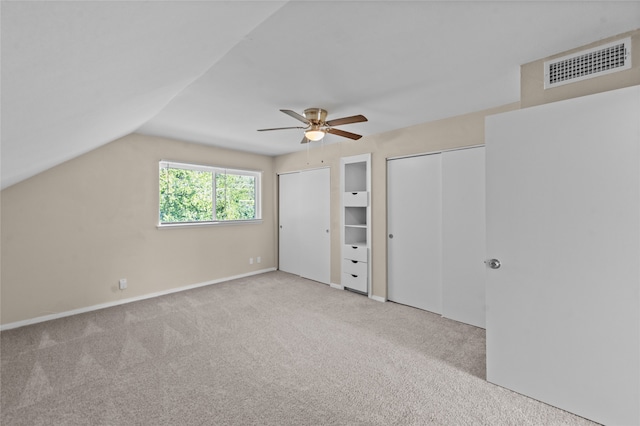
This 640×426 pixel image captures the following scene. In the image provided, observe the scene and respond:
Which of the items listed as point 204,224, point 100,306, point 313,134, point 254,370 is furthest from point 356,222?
point 100,306

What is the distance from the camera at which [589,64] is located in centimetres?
185

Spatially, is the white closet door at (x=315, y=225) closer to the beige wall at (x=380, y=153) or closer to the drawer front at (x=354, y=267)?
the beige wall at (x=380, y=153)

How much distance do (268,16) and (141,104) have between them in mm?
1402

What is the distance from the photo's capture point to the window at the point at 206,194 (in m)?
4.28

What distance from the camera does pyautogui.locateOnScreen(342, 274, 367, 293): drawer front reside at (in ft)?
13.5

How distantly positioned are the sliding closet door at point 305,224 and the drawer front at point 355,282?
0.42 metres

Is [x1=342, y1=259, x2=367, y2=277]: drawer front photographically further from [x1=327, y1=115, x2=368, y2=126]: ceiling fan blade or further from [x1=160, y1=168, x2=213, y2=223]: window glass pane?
[x1=160, y1=168, x2=213, y2=223]: window glass pane

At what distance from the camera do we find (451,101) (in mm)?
2742

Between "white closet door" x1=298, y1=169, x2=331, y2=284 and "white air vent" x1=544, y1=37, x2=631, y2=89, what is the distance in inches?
Answer: 122

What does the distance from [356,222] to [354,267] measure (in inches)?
28.3

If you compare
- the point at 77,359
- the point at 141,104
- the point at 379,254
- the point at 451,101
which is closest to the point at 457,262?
the point at 379,254

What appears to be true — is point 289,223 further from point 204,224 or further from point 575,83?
point 575,83

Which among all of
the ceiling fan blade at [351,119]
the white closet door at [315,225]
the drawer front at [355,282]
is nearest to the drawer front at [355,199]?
the white closet door at [315,225]

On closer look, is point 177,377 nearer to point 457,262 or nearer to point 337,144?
point 457,262
